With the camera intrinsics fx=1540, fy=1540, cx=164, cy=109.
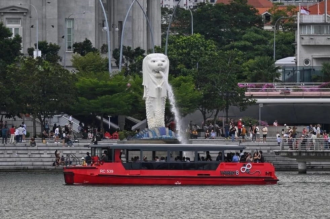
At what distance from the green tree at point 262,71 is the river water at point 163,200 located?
57553 millimetres

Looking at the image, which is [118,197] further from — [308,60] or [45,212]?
[308,60]

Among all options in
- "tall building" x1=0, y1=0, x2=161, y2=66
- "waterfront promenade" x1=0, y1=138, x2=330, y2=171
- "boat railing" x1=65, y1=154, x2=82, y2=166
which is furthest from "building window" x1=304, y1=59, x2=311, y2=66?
"boat railing" x1=65, y1=154, x2=82, y2=166

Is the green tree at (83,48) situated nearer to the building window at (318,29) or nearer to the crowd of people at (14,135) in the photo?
the building window at (318,29)

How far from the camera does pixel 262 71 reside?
155m

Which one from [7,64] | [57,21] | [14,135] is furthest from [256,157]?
[57,21]

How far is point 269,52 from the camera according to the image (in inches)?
7643

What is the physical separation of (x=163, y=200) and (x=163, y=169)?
830 centimetres

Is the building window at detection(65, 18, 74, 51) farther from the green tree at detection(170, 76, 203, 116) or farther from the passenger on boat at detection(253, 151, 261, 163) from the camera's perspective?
the passenger on boat at detection(253, 151, 261, 163)

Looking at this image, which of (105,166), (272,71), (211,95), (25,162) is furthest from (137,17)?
(105,166)

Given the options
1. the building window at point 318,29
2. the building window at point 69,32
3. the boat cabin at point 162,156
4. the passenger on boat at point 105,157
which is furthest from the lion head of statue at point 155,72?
the building window at point 318,29

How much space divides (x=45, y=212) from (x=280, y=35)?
126 m

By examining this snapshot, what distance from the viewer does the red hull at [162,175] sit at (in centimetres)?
9000

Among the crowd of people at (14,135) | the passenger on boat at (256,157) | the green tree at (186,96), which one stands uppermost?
the green tree at (186,96)

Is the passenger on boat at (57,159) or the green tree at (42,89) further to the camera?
the green tree at (42,89)
